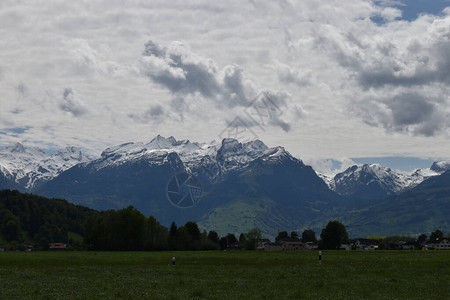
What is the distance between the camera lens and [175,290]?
110 ft

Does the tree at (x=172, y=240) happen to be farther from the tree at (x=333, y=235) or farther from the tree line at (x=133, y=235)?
the tree at (x=333, y=235)

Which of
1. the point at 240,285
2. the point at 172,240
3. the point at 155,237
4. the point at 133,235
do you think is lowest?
the point at 240,285

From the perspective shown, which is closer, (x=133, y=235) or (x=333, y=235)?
(x=133, y=235)

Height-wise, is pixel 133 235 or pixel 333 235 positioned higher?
pixel 333 235

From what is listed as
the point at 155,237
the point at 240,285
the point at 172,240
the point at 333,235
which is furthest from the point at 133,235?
the point at 240,285

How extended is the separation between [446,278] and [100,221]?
482 ft

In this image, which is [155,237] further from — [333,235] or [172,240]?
[333,235]

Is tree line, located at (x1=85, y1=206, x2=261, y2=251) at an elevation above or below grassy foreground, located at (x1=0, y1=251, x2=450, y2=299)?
above

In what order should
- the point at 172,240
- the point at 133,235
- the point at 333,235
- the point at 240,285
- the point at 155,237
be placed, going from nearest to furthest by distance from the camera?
the point at 240,285 → the point at 133,235 → the point at 155,237 → the point at 172,240 → the point at 333,235

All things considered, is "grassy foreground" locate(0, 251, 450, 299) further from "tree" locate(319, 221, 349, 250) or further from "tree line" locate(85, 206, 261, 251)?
"tree" locate(319, 221, 349, 250)

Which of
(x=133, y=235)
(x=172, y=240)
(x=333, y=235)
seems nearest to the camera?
(x=133, y=235)

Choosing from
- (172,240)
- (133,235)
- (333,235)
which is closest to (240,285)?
(133,235)

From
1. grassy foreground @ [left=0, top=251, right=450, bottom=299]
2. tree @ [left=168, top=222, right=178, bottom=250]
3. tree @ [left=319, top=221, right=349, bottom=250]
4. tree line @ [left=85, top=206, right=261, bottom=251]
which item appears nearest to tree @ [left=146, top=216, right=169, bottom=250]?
tree line @ [left=85, top=206, right=261, bottom=251]

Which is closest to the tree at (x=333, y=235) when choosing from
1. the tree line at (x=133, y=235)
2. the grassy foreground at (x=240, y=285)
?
the tree line at (x=133, y=235)
